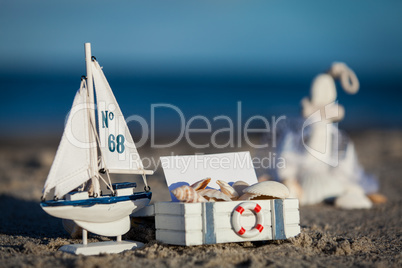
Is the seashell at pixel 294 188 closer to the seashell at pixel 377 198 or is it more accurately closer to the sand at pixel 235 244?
the sand at pixel 235 244

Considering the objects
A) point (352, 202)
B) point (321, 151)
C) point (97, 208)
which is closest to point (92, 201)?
point (97, 208)

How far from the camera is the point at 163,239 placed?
456 cm

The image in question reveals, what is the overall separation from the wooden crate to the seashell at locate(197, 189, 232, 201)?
216mm

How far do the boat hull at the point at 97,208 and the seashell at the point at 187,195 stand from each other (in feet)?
1.48

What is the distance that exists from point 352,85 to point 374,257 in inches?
185

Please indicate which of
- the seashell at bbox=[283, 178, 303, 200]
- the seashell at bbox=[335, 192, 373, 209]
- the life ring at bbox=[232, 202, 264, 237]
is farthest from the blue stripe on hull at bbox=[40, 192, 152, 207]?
the seashell at bbox=[335, 192, 373, 209]

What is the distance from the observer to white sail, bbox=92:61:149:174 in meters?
4.76

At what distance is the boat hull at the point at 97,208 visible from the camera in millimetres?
4238

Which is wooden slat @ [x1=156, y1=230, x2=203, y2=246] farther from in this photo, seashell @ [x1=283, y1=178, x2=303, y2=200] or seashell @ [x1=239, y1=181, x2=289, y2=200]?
seashell @ [x1=283, y1=178, x2=303, y2=200]

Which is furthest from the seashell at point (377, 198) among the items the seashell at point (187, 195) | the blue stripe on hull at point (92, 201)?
the blue stripe on hull at point (92, 201)

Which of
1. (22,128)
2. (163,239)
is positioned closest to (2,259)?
(163,239)

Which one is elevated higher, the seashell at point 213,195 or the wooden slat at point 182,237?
the seashell at point 213,195

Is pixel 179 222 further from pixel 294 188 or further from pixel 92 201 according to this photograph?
pixel 294 188

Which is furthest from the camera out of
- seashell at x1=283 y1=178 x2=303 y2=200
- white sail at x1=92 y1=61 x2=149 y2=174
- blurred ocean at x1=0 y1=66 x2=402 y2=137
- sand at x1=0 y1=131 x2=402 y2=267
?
blurred ocean at x1=0 y1=66 x2=402 y2=137
